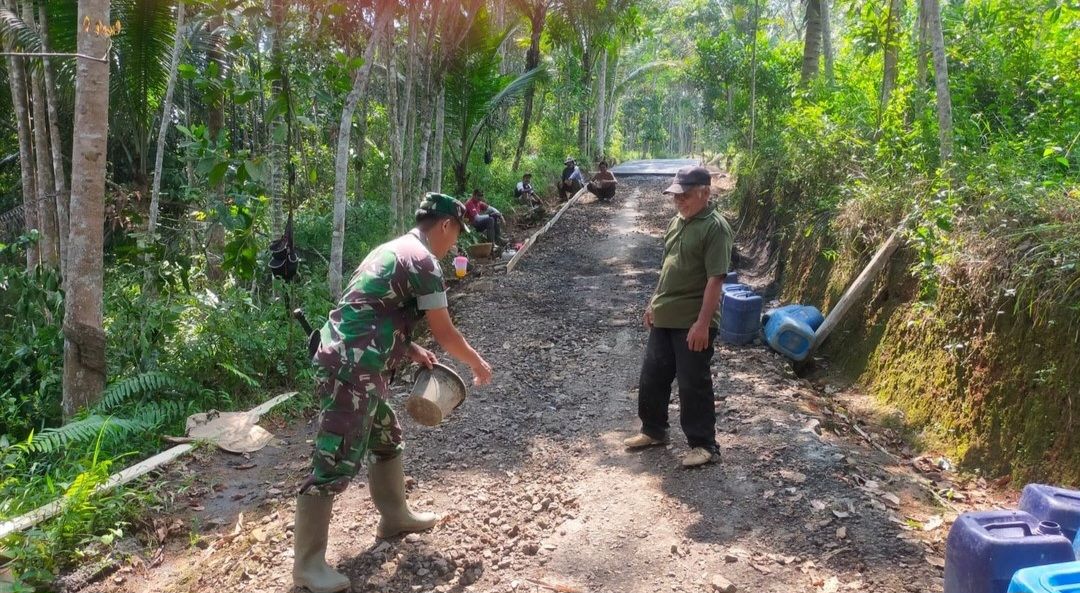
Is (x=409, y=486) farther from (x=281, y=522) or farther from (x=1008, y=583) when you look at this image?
(x=1008, y=583)

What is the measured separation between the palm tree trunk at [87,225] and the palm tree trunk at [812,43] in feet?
39.6

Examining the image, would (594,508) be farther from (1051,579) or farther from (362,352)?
(1051,579)

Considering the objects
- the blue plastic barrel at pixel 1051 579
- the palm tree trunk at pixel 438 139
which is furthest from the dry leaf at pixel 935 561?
the palm tree trunk at pixel 438 139

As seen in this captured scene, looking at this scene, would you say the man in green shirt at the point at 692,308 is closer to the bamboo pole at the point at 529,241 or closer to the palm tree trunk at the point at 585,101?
the bamboo pole at the point at 529,241

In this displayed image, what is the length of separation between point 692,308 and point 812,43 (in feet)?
38.0

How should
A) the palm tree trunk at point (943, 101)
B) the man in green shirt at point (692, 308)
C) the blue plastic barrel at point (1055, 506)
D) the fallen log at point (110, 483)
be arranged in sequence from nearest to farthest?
the blue plastic barrel at point (1055, 506) → the fallen log at point (110, 483) → the man in green shirt at point (692, 308) → the palm tree trunk at point (943, 101)

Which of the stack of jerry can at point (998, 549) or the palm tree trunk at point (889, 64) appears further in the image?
the palm tree trunk at point (889, 64)

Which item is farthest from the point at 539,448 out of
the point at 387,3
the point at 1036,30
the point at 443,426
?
the point at 1036,30

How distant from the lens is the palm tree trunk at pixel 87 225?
193 inches

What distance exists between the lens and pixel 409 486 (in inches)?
172

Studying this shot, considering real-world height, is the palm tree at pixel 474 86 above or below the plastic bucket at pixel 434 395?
above

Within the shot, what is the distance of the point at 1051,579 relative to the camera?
83.0 inches

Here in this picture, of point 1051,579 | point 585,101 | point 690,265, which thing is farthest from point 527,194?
point 1051,579

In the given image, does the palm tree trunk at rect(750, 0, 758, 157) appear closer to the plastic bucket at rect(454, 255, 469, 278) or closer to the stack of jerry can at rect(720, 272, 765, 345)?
the plastic bucket at rect(454, 255, 469, 278)
